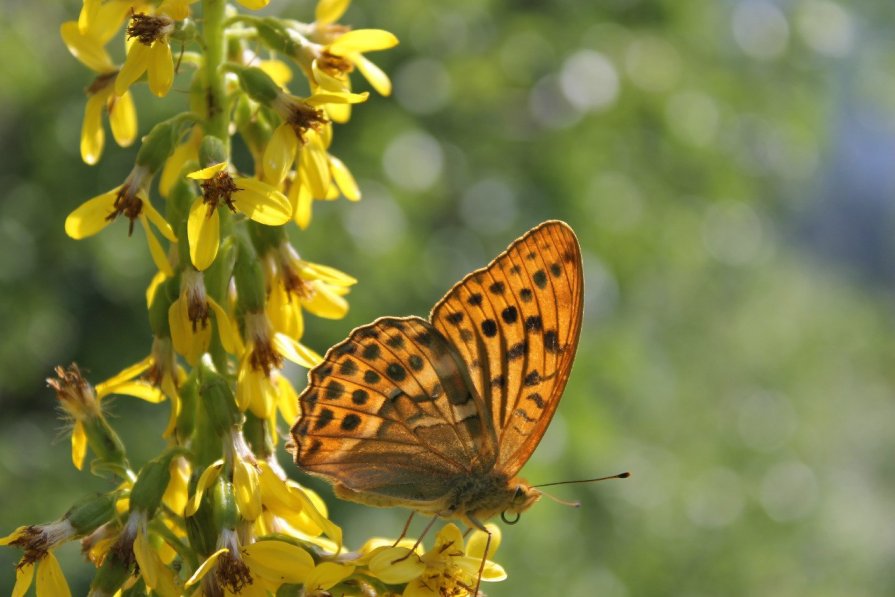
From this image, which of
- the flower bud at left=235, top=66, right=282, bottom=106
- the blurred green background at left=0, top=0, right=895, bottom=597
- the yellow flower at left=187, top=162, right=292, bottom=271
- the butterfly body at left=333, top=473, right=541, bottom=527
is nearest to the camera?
the yellow flower at left=187, top=162, right=292, bottom=271

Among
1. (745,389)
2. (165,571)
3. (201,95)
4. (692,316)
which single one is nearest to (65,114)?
(201,95)

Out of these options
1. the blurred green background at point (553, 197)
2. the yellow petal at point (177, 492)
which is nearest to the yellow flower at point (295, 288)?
the yellow petal at point (177, 492)

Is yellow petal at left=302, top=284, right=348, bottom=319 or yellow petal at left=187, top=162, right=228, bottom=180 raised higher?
yellow petal at left=187, top=162, right=228, bottom=180

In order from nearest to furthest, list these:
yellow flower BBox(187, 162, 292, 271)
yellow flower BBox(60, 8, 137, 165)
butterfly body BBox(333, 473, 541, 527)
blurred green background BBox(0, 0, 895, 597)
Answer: yellow flower BBox(187, 162, 292, 271), yellow flower BBox(60, 8, 137, 165), butterfly body BBox(333, 473, 541, 527), blurred green background BBox(0, 0, 895, 597)

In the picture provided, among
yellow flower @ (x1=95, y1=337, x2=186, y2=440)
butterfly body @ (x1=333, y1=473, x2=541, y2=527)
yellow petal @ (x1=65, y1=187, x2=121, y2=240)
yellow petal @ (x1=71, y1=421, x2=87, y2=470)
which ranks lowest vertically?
butterfly body @ (x1=333, y1=473, x2=541, y2=527)

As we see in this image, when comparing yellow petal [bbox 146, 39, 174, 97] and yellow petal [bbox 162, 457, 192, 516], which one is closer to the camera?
yellow petal [bbox 146, 39, 174, 97]

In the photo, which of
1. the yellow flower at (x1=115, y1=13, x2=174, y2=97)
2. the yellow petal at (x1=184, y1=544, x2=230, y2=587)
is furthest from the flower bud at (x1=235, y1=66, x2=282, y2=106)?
the yellow petal at (x1=184, y1=544, x2=230, y2=587)

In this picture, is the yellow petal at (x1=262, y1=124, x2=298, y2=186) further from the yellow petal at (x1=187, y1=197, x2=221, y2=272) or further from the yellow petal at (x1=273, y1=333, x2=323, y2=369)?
the yellow petal at (x1=273, y1=333, x2=323, y2=369)

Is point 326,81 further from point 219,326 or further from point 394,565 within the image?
point 394,565
